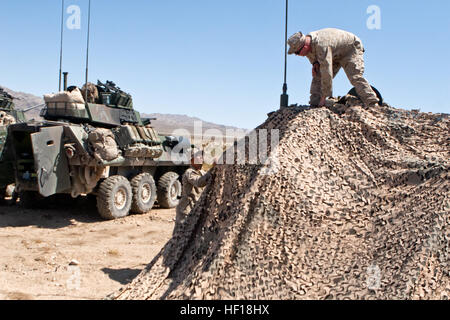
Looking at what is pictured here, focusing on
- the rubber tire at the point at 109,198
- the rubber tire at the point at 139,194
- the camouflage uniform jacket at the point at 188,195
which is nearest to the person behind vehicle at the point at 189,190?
the camouflage uniform jacket at the point at 188,195

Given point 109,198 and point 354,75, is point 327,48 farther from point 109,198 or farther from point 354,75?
point 109,198

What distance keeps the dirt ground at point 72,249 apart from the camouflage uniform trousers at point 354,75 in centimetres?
315

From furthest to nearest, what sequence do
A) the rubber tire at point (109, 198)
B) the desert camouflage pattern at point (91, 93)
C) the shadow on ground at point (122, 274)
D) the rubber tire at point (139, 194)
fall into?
the desert camouflage pattern at point (91, 93) < the rubber tire at point (139, 194) < the rubber tire at point (109, 198) < the shadow on ground at point (122, 274)

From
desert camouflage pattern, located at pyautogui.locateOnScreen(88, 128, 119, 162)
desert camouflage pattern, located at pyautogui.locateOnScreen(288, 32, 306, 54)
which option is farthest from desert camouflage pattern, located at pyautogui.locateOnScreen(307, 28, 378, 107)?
desert camouflage pattern, located at pyautogui.locateOnScreen(88, 128, 119, 162)

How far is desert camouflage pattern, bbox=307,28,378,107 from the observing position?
4.79 meters

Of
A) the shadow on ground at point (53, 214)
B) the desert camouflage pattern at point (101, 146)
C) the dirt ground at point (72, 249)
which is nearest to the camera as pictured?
the dirt ground at point (72, 249)

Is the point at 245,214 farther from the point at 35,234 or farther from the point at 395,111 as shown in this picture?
the point at 35,234

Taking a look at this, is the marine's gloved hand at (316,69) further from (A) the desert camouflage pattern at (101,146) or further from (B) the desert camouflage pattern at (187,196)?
→ (A) the desert camouflage pattern at (101,146)

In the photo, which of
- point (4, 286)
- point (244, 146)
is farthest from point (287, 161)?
point (4, 286)

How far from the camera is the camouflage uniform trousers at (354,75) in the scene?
4.82 m

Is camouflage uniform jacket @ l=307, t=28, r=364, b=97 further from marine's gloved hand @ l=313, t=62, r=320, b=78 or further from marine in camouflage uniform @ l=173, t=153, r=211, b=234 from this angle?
marine in camouflage uniform @ l=173, t=153, r=211, b=234

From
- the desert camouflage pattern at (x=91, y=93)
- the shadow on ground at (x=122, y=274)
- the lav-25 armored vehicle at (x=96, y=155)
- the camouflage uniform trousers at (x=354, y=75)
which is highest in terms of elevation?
the desert camouflage pattern at (x=91, y=93)

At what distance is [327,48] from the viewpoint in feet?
15.7

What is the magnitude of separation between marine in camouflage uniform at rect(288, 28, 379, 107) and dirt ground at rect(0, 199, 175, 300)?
3232 millimetres
